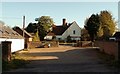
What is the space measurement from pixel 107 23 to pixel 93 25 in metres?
5.27

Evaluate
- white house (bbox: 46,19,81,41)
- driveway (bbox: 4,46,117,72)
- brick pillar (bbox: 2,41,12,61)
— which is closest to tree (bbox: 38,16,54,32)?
white house (bbox: 46,19,81,41)

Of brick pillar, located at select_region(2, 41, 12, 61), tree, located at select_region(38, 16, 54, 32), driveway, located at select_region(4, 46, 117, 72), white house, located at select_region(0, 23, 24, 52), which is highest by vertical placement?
tree, located at select_region(38, 16, 54, 32)

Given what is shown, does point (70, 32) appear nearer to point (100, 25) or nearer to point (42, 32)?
point (42, 32)

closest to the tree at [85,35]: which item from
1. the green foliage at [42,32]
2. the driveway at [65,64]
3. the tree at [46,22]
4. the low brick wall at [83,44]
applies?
the green foliage at [42,32]

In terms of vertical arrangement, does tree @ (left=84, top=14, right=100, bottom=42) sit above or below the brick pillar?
above

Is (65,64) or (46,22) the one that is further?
(46,22)

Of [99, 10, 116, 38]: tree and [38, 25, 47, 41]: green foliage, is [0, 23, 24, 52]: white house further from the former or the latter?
[38, 25, 47, 41]: green foliage

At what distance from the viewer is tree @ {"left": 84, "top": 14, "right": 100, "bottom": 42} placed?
87.3m

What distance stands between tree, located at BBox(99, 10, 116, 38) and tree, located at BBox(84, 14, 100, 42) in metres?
1.57

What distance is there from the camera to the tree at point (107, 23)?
81.7 m

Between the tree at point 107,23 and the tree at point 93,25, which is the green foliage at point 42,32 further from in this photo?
the tree at point 107,23

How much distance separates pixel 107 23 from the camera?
83.8m

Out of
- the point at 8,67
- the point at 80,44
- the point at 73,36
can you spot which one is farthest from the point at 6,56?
the point at 73,36

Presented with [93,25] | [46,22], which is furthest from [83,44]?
[46,22]
